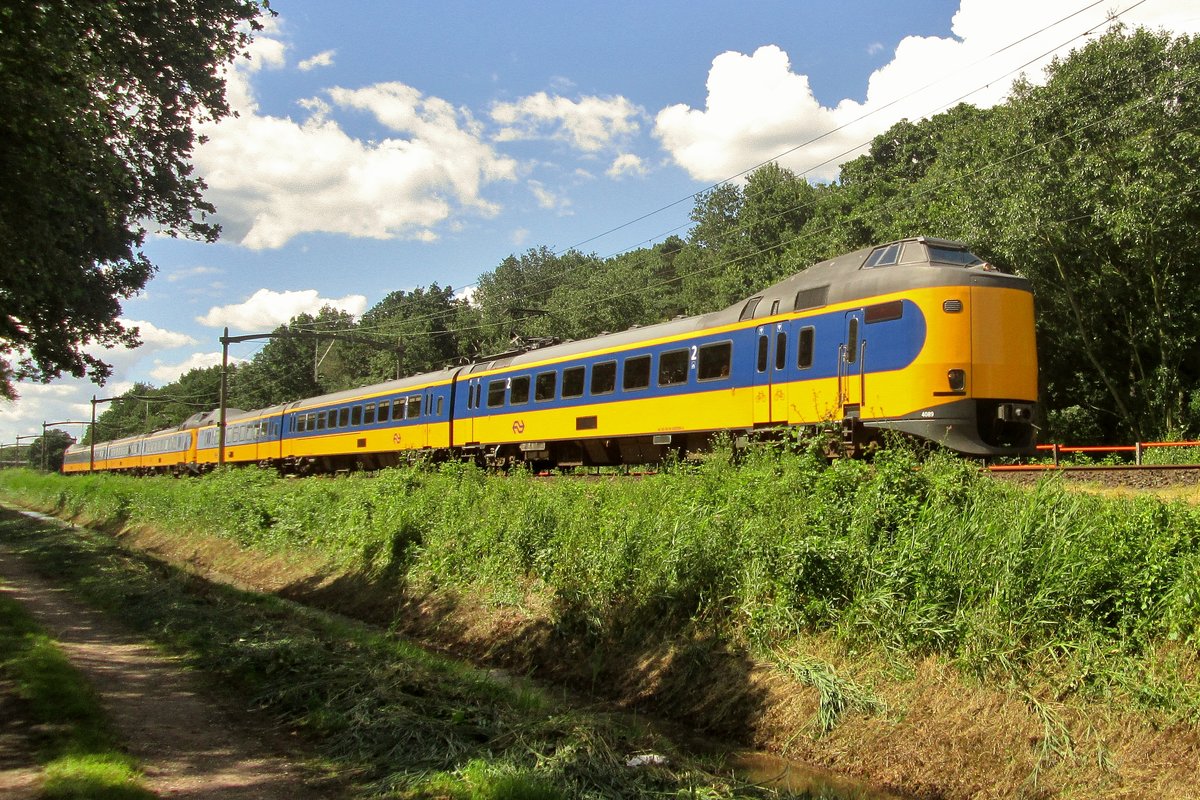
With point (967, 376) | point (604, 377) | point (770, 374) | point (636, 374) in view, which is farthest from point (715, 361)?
point (967, 376)

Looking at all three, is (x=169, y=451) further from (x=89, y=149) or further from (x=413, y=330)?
(x=89, y=149)

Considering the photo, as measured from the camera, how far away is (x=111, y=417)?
13488cm

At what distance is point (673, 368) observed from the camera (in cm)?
1627

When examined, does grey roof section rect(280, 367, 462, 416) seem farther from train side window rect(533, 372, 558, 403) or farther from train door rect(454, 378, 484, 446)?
train side window rect(533, 372, 558, 403)

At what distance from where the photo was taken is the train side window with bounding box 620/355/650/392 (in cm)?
1691

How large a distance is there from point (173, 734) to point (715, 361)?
10532 mm

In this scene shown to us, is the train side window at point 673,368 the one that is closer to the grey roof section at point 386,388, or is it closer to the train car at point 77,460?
the grey roof section at point 386,388

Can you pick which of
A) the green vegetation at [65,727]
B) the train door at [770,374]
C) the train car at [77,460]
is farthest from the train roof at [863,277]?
the train car at [77,460]

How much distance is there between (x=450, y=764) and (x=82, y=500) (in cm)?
3890

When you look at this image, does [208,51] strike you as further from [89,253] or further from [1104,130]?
[1104,130]

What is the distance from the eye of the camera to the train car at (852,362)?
12.0 meters

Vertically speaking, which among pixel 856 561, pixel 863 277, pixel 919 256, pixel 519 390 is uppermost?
pixel 919 256

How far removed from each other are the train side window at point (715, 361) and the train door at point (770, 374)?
696mm

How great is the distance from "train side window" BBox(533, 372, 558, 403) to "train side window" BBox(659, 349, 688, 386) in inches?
150
